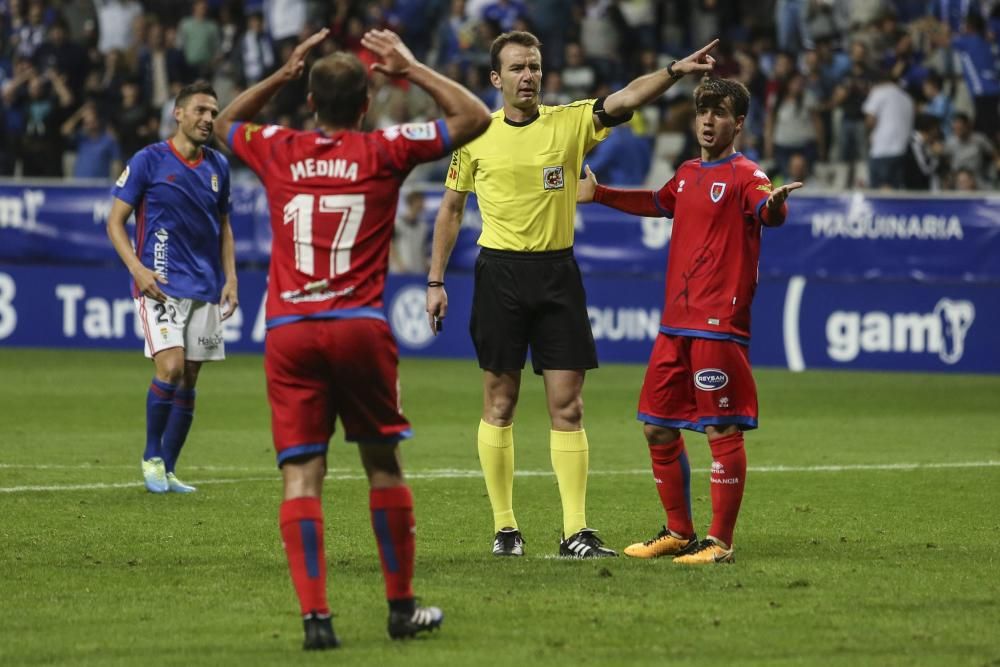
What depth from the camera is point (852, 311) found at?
18625mm

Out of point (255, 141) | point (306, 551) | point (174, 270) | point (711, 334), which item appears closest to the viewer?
point (306, 551)

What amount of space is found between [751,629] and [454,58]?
61.0 ft

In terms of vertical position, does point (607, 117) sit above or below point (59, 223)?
above

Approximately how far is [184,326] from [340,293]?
15.5 ft

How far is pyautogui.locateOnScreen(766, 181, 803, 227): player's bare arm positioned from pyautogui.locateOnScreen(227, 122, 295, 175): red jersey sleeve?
2319 mm

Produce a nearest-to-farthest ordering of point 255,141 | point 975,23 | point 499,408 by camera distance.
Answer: point 255,141 < point 499,408 < point 975,23

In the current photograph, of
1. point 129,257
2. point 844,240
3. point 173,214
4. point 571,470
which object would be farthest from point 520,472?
point 844,240

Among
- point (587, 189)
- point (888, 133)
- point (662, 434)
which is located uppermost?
point (888, 133)

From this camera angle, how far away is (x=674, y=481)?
320 inches

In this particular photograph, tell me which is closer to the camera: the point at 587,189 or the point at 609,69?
the point at 587,189

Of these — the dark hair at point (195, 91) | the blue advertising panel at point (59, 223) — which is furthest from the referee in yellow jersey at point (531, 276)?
the blue advertising panel at point (59, 223)

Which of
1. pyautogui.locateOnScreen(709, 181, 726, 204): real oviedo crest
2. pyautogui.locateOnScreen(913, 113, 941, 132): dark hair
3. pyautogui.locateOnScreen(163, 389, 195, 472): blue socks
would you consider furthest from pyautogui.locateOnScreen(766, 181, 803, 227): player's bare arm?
pyautogui.locateOnScreen(913, 113, 941, 132): dark hair

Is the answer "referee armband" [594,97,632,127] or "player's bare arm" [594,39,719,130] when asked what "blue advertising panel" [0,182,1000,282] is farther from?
"player's bare arm" [594,39,719,130]

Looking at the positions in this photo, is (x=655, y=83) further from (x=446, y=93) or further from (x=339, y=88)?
(x=339, y=88)
